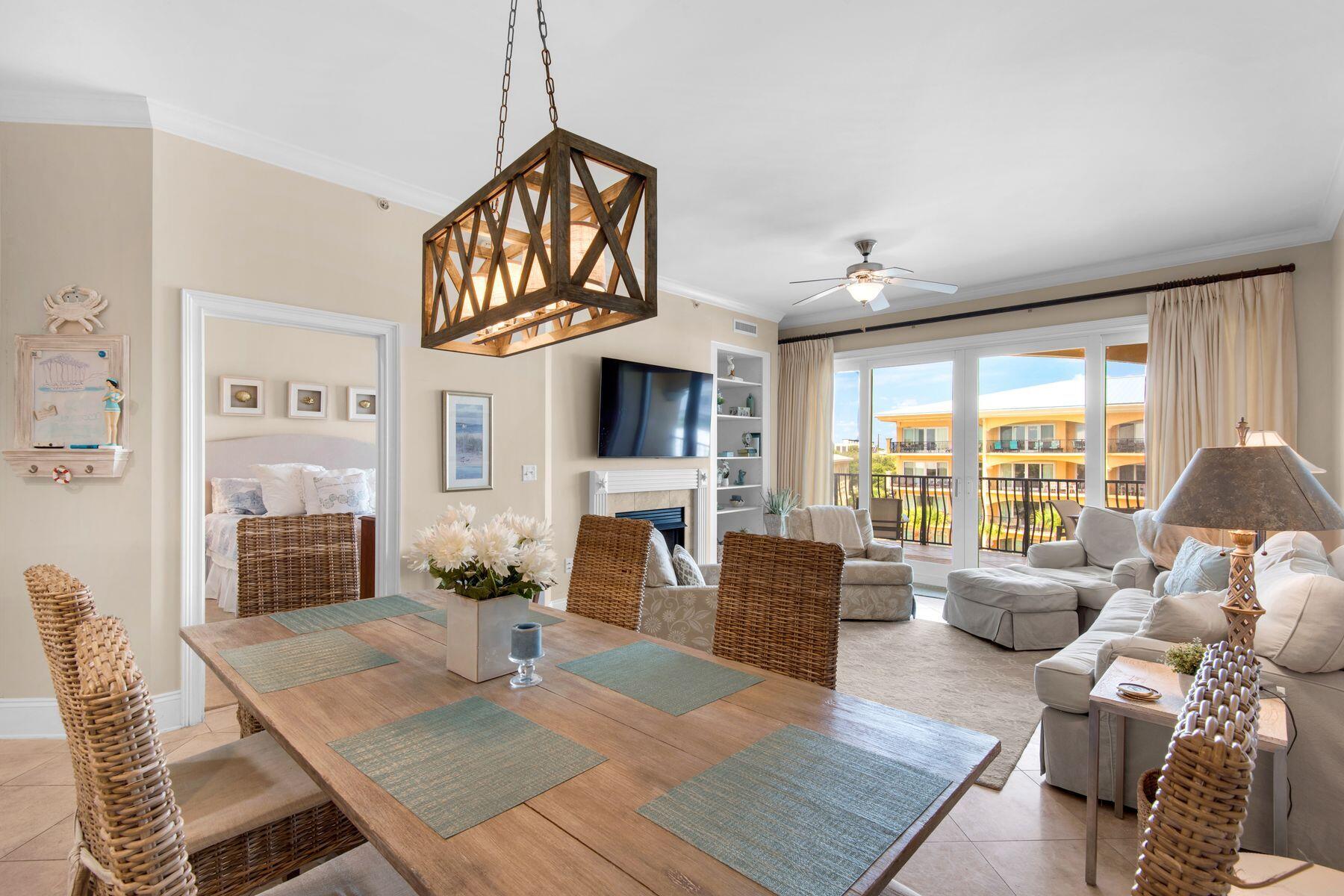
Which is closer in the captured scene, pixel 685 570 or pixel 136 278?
pixel 136 278

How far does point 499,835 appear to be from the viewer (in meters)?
0.96

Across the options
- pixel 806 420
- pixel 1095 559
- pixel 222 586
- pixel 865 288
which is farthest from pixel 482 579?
pixel 806 420

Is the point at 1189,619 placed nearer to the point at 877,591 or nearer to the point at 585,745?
the point at 585,745

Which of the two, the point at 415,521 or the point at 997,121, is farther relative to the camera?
the point at 415,521

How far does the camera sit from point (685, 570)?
11.2 feet

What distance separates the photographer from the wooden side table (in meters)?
1.77

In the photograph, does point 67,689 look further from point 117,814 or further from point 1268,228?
point 1268,228

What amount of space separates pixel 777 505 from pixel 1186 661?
4.42 m

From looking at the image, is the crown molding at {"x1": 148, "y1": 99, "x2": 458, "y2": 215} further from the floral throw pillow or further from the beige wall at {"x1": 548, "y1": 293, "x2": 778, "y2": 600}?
the floral throw pillow

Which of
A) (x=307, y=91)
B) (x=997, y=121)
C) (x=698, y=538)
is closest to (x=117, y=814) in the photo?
(x=307, y=91)

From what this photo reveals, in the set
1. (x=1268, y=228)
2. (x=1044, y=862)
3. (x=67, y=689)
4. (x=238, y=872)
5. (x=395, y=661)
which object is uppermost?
(x=1268, y=228)

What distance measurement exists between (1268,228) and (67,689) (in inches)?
237

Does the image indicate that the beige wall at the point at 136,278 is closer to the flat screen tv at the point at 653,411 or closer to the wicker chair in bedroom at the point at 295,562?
the wicker chair in bedroom at the point at 295,562

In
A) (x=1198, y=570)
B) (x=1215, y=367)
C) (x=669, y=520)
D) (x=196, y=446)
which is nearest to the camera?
(x=196, y=446)
